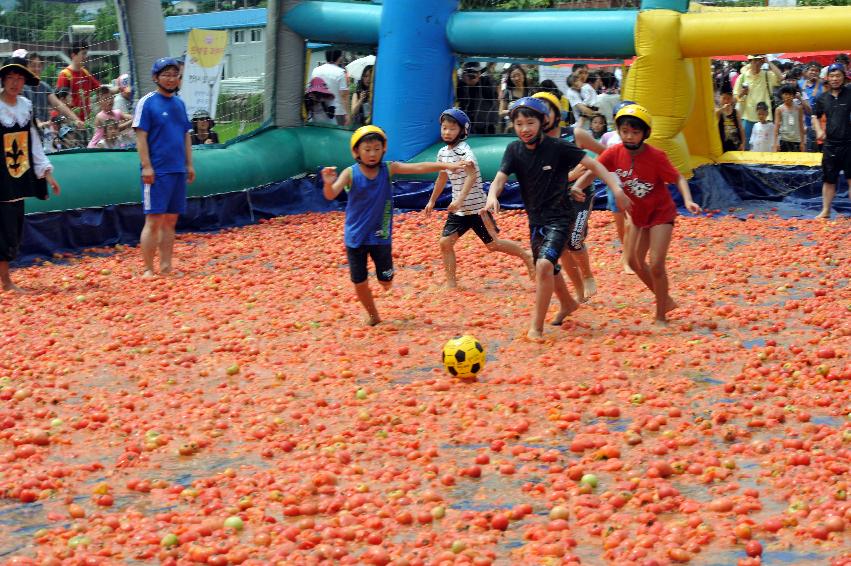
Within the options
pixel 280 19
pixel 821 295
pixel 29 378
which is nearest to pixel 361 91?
pixel 280 19

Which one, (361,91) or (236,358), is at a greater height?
(361,91)

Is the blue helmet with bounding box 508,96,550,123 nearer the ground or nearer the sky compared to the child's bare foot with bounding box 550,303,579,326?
nearer the sky

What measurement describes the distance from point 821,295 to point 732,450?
4624 mm

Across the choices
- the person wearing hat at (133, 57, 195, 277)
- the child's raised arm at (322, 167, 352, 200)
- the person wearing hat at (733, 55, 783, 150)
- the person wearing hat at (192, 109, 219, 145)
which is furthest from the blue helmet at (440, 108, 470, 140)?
the person wearing hat at (733, 55, 783, 150)

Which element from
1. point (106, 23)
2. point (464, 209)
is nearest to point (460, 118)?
point (464, 209)

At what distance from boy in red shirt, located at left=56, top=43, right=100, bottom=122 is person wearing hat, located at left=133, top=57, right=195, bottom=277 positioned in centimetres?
386

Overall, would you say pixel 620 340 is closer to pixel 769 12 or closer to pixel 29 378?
pixel 29 378

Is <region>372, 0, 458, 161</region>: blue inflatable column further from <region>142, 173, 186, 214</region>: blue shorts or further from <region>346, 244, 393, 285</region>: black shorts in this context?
<region>346, 244, 393, 285</region>: black shorts

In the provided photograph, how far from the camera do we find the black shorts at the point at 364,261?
9.20m

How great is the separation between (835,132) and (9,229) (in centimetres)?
1025

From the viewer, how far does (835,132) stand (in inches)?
574

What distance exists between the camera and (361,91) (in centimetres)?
1850

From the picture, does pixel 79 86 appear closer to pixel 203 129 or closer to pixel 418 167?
pixel 203 129

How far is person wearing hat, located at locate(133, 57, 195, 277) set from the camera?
11766mm
